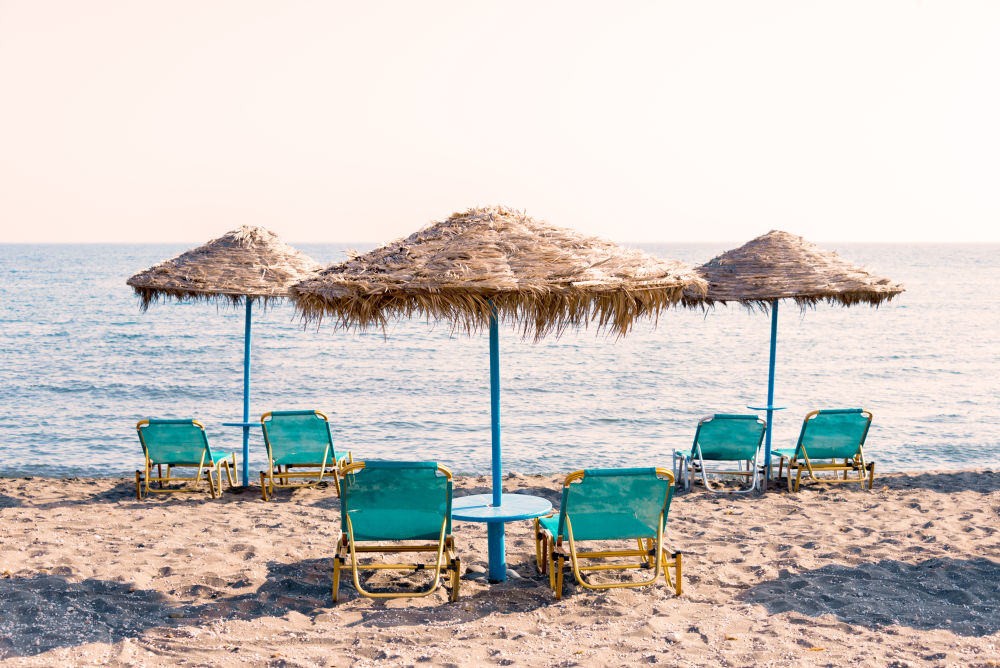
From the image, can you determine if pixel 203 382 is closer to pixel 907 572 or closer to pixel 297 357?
pixel 297 357

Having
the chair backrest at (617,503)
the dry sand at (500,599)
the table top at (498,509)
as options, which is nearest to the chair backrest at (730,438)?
the dry sand at (500,599)

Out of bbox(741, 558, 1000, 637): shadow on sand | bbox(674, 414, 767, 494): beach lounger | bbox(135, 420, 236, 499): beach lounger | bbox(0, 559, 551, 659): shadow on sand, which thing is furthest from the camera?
bbox(674, 414, 767, 494): beach lounger

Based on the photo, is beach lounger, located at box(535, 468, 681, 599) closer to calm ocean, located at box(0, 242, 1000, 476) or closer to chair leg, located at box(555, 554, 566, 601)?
chair leg, located at box(555, 554, 566, 601)

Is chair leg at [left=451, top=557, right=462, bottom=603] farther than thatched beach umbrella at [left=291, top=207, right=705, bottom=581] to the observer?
Yes

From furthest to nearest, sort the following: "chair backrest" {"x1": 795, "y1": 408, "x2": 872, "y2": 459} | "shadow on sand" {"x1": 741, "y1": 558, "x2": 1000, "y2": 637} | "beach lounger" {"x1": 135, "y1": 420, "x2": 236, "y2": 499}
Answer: "chair backrest" {"x1": 795, "y1": 408, "x2": 872, "y2": 459}, "beach lounger" {"x1": 135, "y1": 420, "x2": 236, "y2": 499}, "shadow on sand" {"x1": 741, "y1": 558, "x2": 1000, "y2": 637}

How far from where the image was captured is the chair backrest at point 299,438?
25.7 feet

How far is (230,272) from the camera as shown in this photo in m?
8.07

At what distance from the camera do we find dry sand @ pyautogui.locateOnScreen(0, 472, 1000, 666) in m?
4.02

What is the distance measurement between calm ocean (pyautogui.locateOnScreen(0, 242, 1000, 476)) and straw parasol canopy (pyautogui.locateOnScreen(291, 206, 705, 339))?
601 mm

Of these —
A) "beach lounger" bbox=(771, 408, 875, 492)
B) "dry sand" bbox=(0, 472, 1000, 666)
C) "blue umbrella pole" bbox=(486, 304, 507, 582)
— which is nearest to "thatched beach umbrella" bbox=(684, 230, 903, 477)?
"beach lounger" bbox=(771, 408, 875, 492)

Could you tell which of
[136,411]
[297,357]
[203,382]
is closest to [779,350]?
[297,357]

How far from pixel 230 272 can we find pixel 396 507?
13.8 ft

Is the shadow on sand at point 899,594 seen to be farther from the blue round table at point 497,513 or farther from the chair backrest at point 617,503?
the blue round table at point 497,513

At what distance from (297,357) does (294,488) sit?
23185 millimetres
